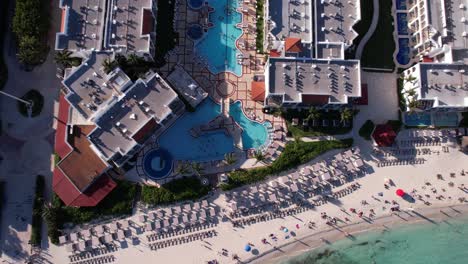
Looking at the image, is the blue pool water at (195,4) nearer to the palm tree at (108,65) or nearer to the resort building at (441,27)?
the palm tree at (108,65)

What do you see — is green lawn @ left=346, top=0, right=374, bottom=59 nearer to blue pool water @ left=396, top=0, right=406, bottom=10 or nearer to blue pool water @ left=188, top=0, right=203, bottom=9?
blue pool water @ left=396, top=0, right=406, bottom=10

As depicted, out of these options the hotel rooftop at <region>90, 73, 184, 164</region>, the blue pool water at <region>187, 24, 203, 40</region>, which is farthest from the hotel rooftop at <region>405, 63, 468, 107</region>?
the hotel rooftop at <region>90, 73, 184, 164</region>

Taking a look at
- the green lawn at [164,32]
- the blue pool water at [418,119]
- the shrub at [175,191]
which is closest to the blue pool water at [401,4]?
the blue pool water at [418,119]

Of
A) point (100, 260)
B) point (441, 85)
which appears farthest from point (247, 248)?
point (441, 85)

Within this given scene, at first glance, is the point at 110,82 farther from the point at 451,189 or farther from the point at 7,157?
the point at 451,189

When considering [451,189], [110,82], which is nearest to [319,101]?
[451,189]

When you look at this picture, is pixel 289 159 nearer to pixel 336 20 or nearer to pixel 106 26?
pixel 336 20
